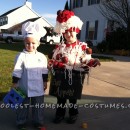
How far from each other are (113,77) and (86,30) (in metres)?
18.5

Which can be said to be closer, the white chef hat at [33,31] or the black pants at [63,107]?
the white chef hat at [33,31]

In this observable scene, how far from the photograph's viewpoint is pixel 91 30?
27078mm

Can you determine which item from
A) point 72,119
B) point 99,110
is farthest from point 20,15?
point 72,119

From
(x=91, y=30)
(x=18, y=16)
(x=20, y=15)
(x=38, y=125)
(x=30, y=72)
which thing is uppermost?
(x=20, y=15)

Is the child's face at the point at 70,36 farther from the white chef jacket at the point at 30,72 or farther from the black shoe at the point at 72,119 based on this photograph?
the black shoe at the point at 72,119

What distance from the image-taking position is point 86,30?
90.6 feet

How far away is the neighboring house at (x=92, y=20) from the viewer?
2524 centimetres

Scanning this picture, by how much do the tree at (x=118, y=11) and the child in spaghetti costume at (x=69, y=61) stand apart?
16.3m

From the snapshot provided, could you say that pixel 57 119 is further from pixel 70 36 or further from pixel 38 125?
pixel 70 36

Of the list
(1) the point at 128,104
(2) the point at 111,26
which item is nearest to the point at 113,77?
(1) the point at 128,104

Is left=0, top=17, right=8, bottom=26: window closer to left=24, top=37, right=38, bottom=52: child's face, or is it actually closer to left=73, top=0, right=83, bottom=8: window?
left=73, top=0, right=83, bottom=8: window

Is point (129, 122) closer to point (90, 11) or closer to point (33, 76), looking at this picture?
point (33, 76)

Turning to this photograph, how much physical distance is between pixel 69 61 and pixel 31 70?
0.62 metres

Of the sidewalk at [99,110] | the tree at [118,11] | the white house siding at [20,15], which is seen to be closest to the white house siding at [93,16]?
the tree at [118,11]
